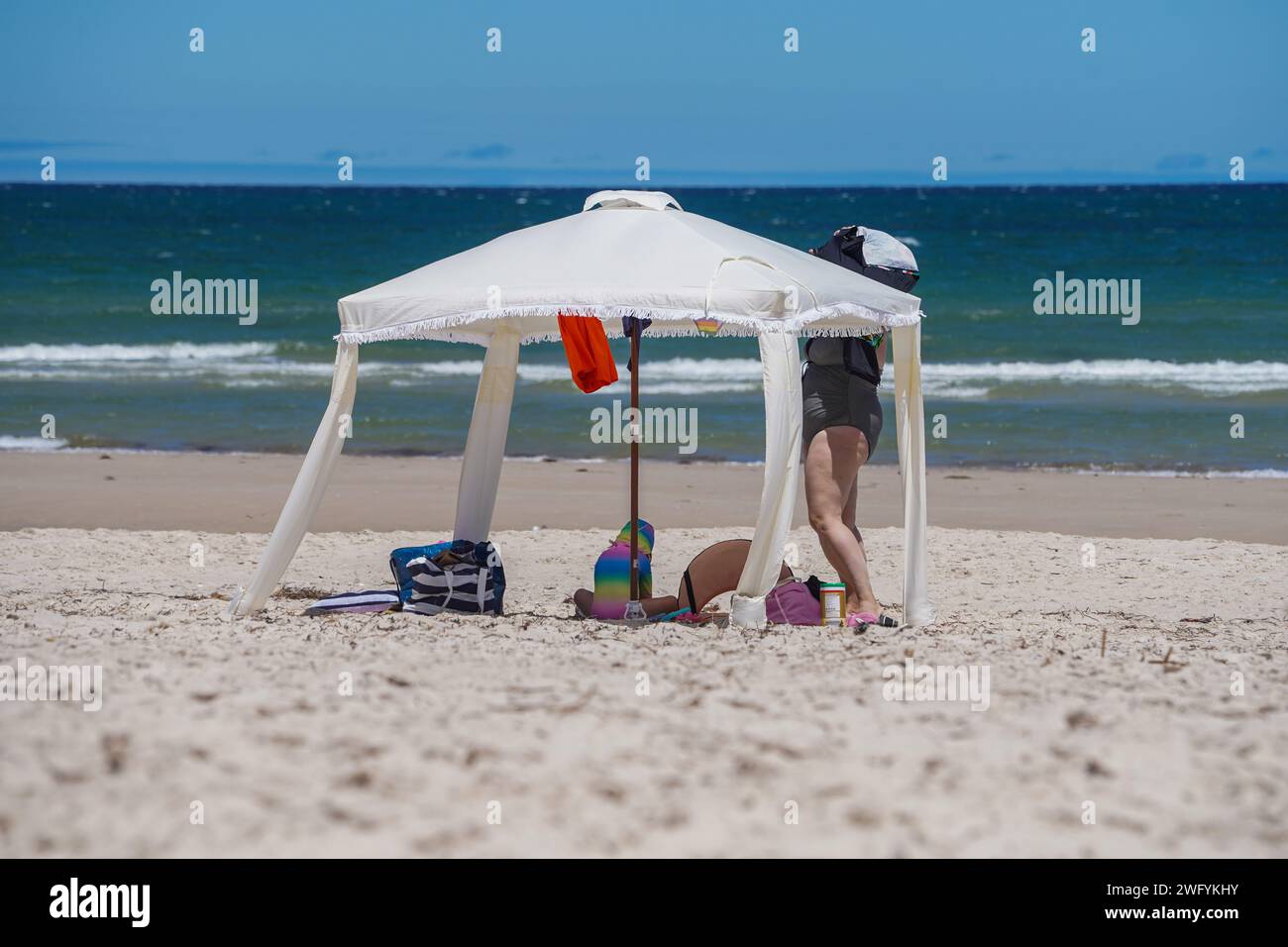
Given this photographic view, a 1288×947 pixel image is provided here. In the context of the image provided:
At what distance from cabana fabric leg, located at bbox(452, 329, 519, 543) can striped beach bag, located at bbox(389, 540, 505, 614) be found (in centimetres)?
47

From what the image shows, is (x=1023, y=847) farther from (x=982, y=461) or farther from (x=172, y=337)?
(x=172, y=337)

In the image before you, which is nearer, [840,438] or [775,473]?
[775,473]

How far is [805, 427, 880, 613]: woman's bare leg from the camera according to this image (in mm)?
5988

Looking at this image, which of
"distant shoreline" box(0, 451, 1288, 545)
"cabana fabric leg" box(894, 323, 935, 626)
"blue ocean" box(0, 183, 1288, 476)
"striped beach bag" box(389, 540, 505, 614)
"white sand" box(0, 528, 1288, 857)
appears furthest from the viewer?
"blue ocean" box(0, 183, 1288, 476)

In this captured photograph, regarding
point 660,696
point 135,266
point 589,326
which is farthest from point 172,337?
point 660,696

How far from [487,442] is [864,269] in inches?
84.9

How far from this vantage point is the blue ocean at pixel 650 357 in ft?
46.9

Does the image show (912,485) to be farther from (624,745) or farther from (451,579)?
(624,745)

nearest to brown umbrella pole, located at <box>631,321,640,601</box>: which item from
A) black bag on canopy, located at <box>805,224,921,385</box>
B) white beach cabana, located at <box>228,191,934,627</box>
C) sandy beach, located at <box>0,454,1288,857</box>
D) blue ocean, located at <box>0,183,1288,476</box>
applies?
white beach cabana, located at <box>228,191,934,627</box>

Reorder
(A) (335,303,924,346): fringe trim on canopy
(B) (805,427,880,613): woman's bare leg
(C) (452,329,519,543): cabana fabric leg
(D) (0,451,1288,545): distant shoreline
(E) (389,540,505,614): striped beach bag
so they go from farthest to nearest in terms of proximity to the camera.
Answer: (D) (0,451,1288,545): distant shoreline
(C) (452,329,519,543): cabana fabric leg
(E) (389,540,505,614): striped beach bag
(B) (805,427,880,613): woman's bare leg
(A) (335,303,924,346): fringe trim on canopy

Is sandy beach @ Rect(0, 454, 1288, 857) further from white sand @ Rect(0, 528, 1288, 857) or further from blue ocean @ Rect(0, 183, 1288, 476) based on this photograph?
blue ocean @ Rect(0, 183, 1288, 476)

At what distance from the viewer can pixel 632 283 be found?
547cm

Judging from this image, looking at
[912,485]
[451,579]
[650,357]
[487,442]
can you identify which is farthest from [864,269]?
[650,357]

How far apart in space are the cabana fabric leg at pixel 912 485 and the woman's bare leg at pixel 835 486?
0.21m
